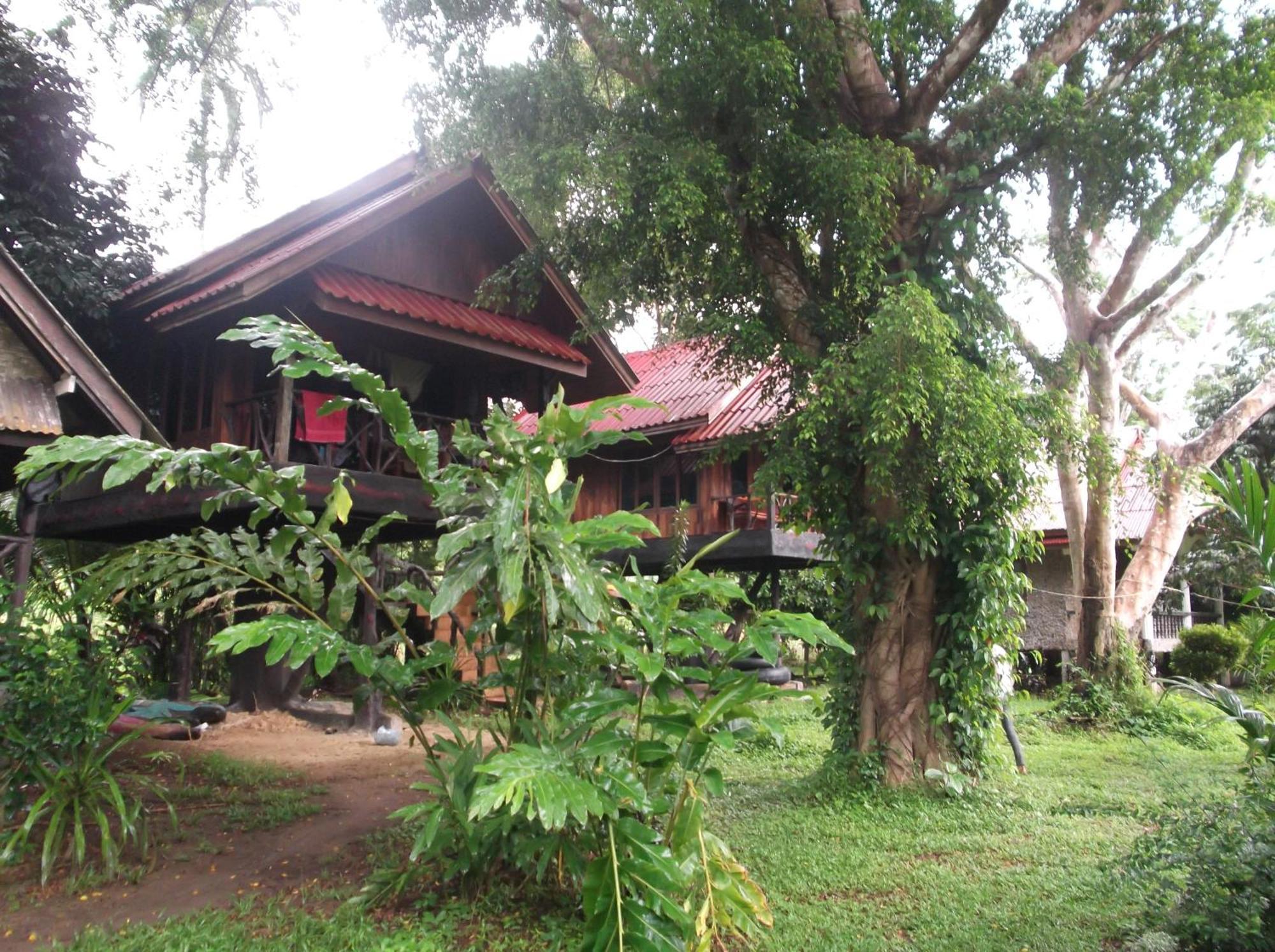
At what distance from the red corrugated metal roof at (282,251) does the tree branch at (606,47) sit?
7.50 ft

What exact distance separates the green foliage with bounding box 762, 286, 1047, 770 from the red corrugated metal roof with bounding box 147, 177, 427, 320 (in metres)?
4.53

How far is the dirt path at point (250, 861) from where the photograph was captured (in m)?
4.53

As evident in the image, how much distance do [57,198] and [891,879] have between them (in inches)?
424

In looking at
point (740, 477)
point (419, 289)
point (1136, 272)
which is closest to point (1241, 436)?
point (1136, 272)

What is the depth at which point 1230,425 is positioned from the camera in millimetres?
13422

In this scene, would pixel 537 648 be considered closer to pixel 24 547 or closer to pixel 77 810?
pixel 77 810

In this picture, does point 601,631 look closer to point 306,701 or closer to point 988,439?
point 988,439

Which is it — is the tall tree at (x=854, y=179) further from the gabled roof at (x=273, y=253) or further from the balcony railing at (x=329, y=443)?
the balcony railing at (x=329, y=443)

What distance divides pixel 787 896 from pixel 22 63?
1131cm

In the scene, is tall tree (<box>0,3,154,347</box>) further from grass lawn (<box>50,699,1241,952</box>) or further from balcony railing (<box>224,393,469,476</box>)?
grass lawn (<box>50,699,1241,952</box>)

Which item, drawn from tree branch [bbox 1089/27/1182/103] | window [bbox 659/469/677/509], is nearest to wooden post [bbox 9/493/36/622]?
tree branch [bbox 1089/27/1182/103]

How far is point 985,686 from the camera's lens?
786 centimetres

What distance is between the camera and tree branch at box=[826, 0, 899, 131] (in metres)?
7.82

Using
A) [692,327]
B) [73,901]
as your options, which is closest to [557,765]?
[73,901]
